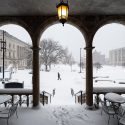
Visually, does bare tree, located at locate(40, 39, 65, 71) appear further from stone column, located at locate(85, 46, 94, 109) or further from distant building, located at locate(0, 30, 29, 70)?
stone column, located at locate(85, 46, 94, 109)

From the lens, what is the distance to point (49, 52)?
153ft

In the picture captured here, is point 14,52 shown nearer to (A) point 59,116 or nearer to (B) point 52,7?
(B) point 52,7

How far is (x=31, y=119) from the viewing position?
7.30m

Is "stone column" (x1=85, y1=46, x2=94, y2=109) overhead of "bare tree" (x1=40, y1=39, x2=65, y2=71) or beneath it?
beneath

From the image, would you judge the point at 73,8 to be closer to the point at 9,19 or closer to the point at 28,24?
the point at 28,24

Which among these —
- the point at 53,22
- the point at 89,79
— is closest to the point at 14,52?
the point at 53,22

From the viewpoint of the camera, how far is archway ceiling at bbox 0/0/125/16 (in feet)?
21.8

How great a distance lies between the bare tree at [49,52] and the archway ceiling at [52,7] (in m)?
37.6

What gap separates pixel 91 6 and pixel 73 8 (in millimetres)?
799

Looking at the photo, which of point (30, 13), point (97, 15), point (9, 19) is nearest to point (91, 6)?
point (97, 15)

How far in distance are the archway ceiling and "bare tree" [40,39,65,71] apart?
37.6 m

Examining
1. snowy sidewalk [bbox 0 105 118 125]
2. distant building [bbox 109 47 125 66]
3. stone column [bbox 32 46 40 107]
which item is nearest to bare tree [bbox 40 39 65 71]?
stone column [bbox 32 46 40 107]

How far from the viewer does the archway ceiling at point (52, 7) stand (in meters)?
6.63

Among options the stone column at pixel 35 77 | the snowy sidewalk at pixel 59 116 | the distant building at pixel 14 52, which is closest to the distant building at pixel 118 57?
the distant building at pixel 14 52
